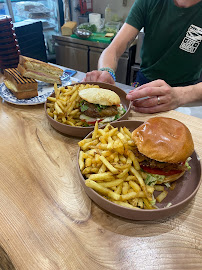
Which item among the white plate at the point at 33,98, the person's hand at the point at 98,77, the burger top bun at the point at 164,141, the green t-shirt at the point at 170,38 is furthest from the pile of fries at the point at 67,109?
the green t-shirt at the point at 170,38

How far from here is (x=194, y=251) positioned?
951mm

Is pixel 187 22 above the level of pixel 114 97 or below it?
above

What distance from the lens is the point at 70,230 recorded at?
1.02 meters

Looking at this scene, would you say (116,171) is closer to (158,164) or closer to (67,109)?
(158,164)

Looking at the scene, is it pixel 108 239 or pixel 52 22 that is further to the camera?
pixel 52 22

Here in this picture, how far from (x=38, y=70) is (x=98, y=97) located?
1.00 metres

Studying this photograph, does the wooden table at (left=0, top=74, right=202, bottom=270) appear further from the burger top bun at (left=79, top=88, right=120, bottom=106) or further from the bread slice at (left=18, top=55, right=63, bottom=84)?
the bread slice at (left=18, top=55, right=63, bottom=84)

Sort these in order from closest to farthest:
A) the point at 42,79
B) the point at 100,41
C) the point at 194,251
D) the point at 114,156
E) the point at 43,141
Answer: the point at 194,251
the point at 114,156
the point at 43,141
the point at 42,79
the point at 100,41

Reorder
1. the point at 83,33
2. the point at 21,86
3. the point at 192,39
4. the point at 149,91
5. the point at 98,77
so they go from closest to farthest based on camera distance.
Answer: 1. the point at 149,91
2. the point at 21,86
3. the point at 98,77
4. the point at 192,39
5. the point at 83,33

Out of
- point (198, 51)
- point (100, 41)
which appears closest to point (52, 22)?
point (100, 41)

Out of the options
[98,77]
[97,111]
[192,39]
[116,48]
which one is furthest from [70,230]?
[192,39]

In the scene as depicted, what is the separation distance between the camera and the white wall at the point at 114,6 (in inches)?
211

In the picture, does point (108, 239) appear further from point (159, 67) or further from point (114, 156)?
point (159, 67)

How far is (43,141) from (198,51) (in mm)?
2190
